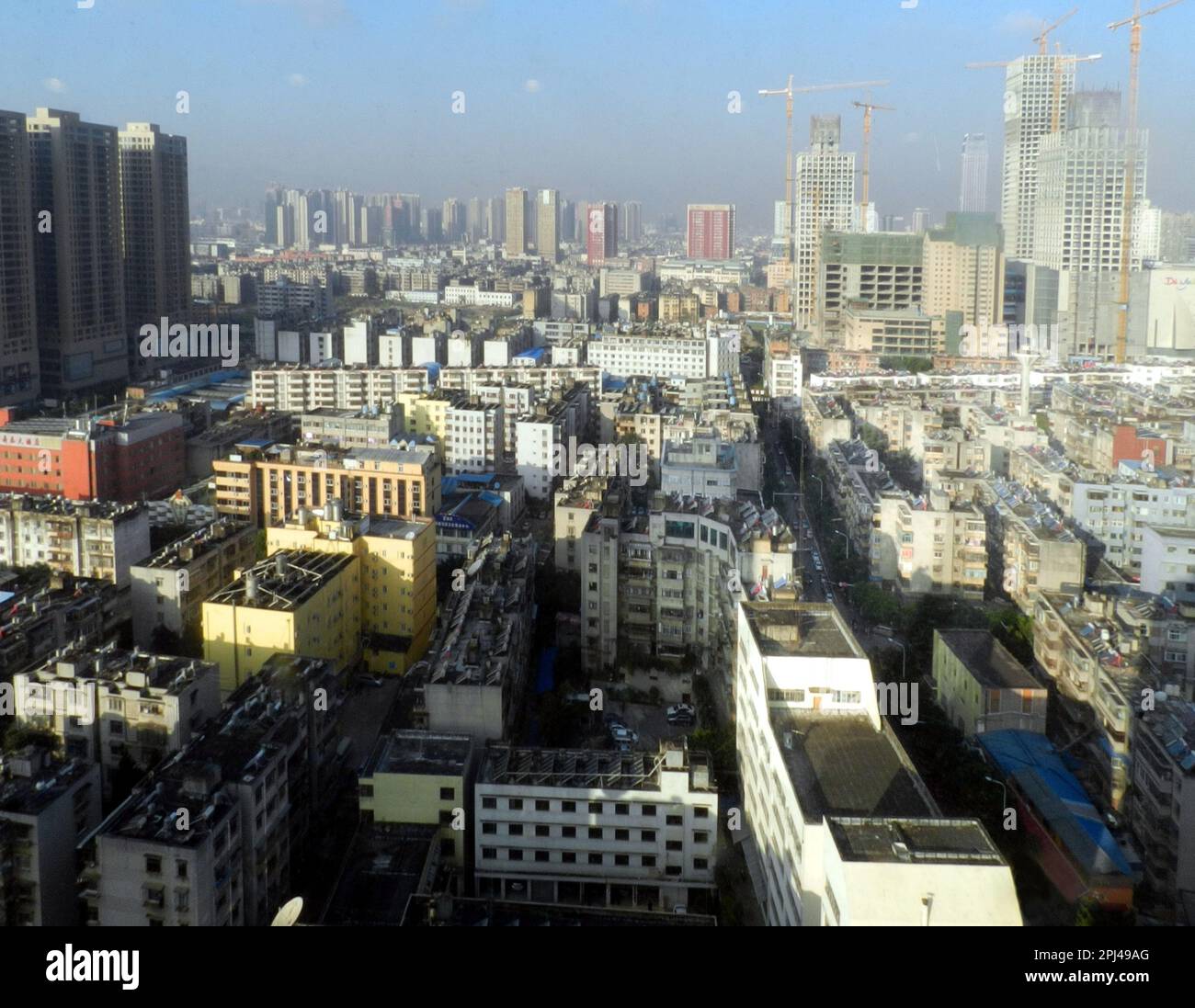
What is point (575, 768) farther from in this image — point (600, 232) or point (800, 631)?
point (600, 232)

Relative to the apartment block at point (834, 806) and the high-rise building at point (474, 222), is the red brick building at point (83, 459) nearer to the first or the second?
the apartment block at point (834, 806)

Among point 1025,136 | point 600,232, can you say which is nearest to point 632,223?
point 600,232

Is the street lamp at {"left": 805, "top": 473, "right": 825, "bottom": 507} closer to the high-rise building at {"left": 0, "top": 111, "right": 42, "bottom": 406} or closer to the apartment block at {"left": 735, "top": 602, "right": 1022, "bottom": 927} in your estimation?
the apartment block at {"left": 735, "top": 602, "right": 1022, "bottom": 927}

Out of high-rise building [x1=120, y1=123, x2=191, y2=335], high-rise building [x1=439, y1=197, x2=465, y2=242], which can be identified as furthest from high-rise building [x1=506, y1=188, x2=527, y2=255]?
high-rise building [x1=120, y1=123, x2=191, y2=335]

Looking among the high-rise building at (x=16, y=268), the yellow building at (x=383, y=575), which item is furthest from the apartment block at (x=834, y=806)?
the high-rise building at (x=16, y=268)
